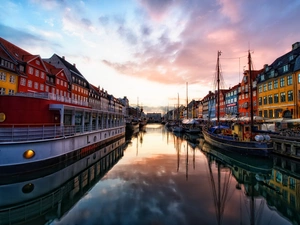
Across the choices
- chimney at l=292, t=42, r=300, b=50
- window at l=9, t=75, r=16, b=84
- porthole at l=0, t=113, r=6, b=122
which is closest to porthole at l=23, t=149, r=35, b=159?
porthole at l=0, t=113, r=6, b=122

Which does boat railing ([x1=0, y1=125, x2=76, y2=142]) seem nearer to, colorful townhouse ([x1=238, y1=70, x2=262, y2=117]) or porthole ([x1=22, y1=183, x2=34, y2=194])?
porthole ([x1=22, y1=183, x2=34, y2=194])

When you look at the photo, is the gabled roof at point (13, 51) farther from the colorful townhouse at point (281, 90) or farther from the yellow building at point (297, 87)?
the colorful townhouse at point (281, 90)

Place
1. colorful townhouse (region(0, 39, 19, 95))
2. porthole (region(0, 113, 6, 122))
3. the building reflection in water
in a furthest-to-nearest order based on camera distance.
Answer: colorful townhouse (region(0, 39, 19, 95))
porthole (region(0, 113, 6, 122))
the building reflection in water

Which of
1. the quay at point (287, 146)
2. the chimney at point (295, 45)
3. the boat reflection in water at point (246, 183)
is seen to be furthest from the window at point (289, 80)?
the boat reflection in water at point (246, 183)

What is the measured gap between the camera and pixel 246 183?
47.4 feet

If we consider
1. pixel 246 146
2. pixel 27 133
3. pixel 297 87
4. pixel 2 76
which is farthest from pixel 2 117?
pixel 297 87

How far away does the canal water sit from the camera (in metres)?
8.71

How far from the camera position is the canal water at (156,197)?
8711mm

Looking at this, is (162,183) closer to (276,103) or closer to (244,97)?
(276,103)

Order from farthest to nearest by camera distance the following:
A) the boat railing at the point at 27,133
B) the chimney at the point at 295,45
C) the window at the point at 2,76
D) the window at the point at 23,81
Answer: the chimney at the point at 295,45 < the window at the point at 23,81 < the window at the point at 2,76 < the boat railing at the point at 27,133

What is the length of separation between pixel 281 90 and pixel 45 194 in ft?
146

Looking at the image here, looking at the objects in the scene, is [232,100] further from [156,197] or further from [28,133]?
[28,133]

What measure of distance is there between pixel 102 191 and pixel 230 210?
794cm

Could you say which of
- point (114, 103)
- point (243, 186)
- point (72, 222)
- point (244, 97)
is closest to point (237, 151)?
point (243, 186)
